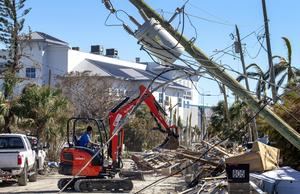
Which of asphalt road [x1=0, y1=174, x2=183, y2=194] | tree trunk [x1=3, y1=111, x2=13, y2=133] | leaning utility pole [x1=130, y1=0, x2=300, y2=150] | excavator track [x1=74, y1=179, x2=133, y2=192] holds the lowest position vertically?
asphalt road [x1=0, y1=174, x2=183, y2=194]

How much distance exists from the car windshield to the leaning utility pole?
13.7m

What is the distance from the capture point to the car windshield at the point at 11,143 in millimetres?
23750

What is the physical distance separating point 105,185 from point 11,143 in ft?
16.1

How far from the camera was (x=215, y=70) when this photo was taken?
38.1 ft

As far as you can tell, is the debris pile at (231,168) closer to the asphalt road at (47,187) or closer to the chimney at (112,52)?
the asphalt road at (47,187)

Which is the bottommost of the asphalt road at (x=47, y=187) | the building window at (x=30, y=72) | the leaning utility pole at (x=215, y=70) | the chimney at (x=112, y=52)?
the asphalt road at (x=47, y=187)

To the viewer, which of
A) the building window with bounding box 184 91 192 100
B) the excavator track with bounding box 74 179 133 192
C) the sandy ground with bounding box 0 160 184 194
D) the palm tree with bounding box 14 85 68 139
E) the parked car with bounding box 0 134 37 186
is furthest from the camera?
the building window with bounding box 184 91 192 100

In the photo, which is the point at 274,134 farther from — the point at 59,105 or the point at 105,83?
the point at 105,83

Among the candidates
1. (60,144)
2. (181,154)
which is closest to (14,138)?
(181,154)

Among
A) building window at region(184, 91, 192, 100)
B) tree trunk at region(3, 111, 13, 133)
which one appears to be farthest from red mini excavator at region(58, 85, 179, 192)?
building window at region(184, 91, 192, 100)

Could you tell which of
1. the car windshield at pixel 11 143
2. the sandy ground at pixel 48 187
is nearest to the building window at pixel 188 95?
the sandy ground at pixel 48 187

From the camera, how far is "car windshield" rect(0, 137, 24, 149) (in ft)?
77.9

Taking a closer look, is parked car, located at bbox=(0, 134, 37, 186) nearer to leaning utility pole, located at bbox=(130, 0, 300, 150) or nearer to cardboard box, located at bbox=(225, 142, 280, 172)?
cardboard box, located at bbox=(225, 142, 280, 172)

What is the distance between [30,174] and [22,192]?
419 cm
